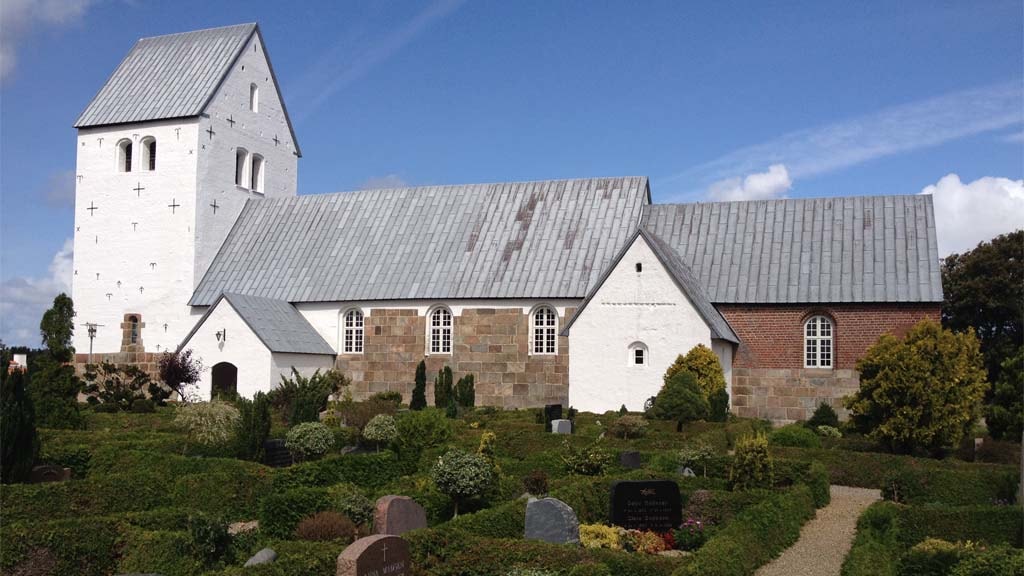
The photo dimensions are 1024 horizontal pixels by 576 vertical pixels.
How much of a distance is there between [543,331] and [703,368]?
465 centimetres

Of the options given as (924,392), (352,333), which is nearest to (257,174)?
(352,333)

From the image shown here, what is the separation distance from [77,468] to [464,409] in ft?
30.6

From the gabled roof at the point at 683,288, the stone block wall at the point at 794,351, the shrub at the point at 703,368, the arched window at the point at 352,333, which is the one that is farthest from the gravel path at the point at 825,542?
the arched window at the point at 352,333

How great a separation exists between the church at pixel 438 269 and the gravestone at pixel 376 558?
13.6 metres

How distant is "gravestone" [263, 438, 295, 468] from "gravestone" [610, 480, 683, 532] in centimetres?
582

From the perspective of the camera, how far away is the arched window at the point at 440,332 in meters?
23.8

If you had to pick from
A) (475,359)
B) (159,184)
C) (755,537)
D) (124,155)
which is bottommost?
(755,537)

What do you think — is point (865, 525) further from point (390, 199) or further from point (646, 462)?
point (390, 199)

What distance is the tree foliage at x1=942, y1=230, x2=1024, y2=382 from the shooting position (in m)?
31.8

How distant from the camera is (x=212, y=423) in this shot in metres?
14.4

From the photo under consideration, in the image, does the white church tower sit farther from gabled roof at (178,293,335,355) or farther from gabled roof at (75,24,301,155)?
gabled roof at (178,293,335,355)

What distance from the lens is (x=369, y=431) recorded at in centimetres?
1480

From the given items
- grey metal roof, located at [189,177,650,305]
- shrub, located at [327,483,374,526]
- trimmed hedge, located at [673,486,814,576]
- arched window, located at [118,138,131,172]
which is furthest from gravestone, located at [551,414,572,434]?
arched window, located at [118,138,131,172]

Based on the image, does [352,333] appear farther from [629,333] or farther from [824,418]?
[824,418]
